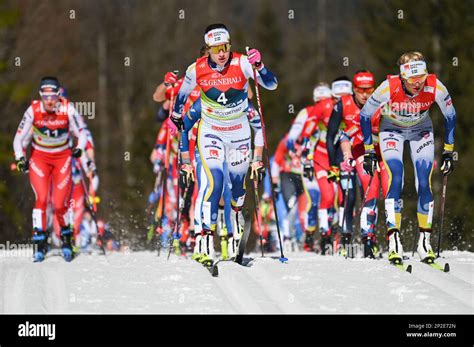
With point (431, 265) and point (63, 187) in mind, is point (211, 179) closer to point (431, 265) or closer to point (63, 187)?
point (431, 265)

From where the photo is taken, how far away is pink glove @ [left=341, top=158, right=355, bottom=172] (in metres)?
14.5

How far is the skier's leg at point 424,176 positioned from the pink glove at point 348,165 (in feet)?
6.39

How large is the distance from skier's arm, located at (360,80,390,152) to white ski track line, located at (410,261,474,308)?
56.1 inches

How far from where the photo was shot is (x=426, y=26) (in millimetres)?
42812

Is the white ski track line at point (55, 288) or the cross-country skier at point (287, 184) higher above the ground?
the cross-country skier at point (287, 184)

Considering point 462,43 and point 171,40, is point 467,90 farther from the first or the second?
point 171,40

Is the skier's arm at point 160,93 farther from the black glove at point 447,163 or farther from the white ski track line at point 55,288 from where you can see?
the black glove at point 447,163

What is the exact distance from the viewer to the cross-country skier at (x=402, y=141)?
12.3 m

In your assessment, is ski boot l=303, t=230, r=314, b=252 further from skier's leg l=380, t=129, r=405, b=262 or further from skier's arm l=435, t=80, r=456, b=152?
skier's arm l=435, t=80, r=456, b=152

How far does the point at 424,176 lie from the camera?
1248 centimetres

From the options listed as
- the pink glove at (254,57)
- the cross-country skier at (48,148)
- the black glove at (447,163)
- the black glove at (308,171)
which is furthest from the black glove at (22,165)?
the black glove at (447,163)

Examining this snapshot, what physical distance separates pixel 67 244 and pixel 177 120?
101 inches

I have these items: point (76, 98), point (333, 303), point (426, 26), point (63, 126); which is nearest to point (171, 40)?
point (76, 98)
